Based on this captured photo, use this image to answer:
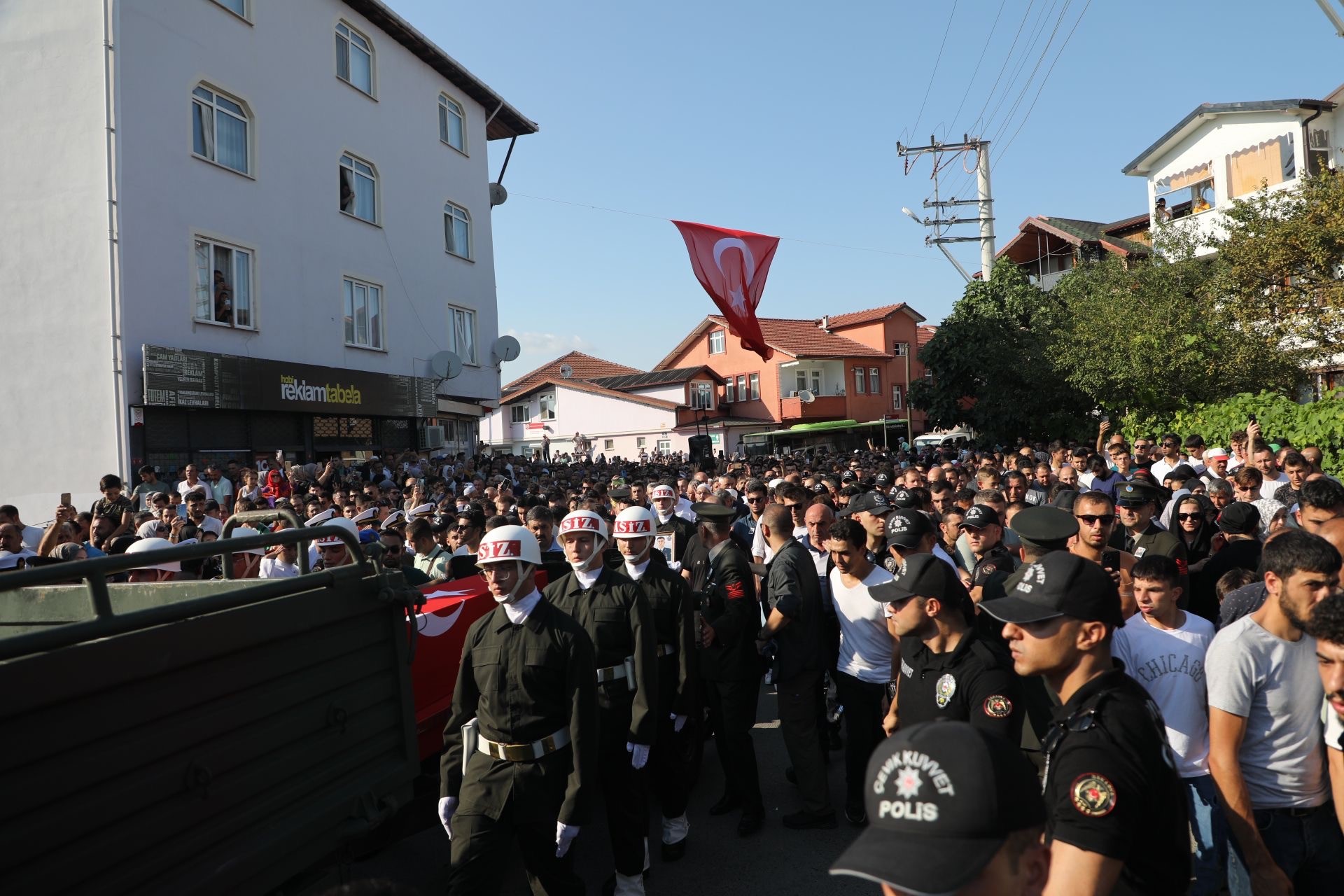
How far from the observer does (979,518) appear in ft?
21.1

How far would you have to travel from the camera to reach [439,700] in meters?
5.56

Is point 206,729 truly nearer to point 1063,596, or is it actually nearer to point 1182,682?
point 1063,596

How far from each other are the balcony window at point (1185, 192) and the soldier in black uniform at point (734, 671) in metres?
30.8

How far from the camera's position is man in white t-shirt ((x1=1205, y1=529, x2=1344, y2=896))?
3.24 meters

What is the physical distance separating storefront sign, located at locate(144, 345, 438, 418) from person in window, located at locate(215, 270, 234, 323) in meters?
0.85

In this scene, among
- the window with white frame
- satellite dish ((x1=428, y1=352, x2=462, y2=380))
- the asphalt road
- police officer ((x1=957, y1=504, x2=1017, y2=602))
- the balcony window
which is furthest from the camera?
the balcony window

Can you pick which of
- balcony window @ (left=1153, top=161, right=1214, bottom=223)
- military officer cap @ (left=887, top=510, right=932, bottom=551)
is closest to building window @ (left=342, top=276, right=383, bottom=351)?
military officer cap @ (left=887, top=510, right=932, bottom=551)

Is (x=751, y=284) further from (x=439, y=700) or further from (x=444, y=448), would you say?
(x=439, y=700)

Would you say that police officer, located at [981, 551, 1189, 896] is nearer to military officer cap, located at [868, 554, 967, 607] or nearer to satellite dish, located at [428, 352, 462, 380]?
military officer cap, located at [868, 554, 967, 607]

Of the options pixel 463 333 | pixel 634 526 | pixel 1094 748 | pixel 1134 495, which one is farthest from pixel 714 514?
pixel 463 333

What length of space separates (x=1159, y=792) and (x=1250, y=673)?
1190 mm

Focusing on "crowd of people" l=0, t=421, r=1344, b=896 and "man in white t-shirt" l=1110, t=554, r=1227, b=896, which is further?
"man in white t-shirt" l=1110, t=554, r=1227, b=896

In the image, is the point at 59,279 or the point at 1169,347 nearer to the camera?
the point at 59,279

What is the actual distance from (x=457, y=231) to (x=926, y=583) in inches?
975
